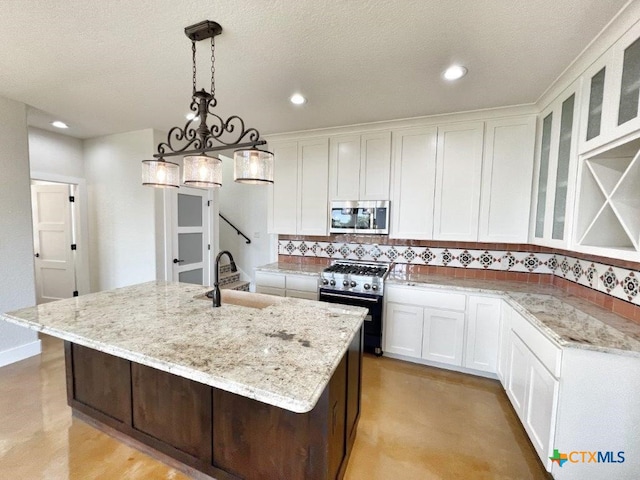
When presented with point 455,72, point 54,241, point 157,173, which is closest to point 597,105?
point 455,72

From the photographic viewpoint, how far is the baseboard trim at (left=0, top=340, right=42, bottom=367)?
109 inches

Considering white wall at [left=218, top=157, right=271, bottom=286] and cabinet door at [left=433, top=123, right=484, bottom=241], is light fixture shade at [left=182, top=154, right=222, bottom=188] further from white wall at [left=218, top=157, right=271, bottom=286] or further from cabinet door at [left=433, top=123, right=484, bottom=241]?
white wall at [left=218, top=157, right=271, bottom=286]

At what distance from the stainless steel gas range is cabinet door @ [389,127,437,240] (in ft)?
1.87

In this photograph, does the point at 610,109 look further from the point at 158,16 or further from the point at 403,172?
the point at 158,16

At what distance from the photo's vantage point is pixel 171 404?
1.53m

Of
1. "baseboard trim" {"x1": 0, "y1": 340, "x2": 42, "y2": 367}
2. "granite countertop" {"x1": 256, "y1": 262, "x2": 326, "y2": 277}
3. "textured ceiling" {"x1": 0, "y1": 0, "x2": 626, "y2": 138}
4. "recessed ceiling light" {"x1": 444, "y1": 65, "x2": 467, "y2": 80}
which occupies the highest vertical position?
"textured ceiling" {"x1": 0, "y1": 0, "x2": 626, "y2": 138}

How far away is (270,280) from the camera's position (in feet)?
11.1

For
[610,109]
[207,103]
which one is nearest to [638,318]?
[610,109]

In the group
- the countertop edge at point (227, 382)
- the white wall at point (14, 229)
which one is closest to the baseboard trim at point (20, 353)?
the white wall at point (14, 229)

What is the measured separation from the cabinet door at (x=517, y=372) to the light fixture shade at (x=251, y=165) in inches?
82.5

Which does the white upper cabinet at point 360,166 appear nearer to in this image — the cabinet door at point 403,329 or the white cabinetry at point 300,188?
the white cabinetry at point 300,188

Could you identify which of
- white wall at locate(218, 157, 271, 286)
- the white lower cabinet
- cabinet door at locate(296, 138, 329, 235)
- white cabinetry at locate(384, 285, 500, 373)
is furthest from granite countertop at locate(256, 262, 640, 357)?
white wall at locate(218, 157, 271, 286)

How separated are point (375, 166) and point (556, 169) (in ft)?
5.20

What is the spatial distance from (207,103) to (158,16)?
488 millimetres
